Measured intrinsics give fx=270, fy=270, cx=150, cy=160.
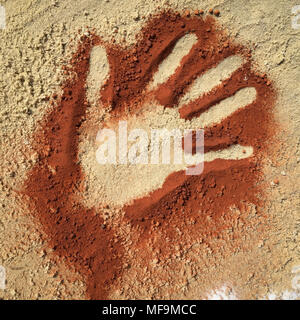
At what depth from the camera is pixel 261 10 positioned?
6.75ft

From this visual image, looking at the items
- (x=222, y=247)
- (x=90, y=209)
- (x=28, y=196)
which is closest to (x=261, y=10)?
(x=222, y=247)

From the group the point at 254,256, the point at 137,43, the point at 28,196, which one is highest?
the point at 137,43

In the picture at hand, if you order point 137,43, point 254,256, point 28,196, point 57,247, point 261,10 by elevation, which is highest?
point 261,10

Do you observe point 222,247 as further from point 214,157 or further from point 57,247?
point 57,247

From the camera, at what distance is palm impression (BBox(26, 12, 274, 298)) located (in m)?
2.11

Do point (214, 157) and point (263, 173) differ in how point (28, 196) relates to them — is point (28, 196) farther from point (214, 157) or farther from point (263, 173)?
point (263, 173)

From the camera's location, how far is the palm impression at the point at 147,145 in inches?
83.0

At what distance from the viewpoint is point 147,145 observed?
2182 mm

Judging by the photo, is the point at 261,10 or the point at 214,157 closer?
the point at 261,10

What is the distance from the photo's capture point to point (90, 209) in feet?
7.06

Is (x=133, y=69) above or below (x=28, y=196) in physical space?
above

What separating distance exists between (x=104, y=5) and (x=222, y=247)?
6.94 feet

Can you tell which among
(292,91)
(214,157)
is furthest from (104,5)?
(292,91)

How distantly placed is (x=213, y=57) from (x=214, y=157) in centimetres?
79
